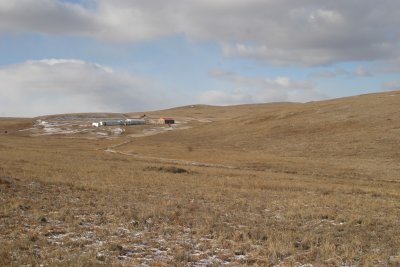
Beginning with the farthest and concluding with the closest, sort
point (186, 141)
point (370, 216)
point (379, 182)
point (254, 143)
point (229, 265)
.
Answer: point (186, 141)
point (254, 143)
point (379, 182)
point (370, 216)
point (229, 265)

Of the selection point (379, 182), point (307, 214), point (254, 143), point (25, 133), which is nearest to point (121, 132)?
point (25, 133)

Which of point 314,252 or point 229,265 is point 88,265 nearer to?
point 229,265

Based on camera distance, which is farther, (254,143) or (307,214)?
(254,143)

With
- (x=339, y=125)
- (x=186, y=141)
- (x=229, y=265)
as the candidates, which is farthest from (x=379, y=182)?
(x=186, y=141)

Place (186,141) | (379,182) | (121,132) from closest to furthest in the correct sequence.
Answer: (379,182) < (186,141) < (121,132)

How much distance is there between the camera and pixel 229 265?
10.6 metres

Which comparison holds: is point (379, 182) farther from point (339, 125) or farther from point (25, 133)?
point (25, 133)

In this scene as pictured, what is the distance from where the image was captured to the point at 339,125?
8025 centimetres

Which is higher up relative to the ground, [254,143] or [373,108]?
[373,108]

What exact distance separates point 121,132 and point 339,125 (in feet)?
198

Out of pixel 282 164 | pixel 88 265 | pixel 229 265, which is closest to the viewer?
pixel 88 265

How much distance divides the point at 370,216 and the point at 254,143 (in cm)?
5774

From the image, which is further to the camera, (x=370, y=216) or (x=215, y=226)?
(x=370, y=216)

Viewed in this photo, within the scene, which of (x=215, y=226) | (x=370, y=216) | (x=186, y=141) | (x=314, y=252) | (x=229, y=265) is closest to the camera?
(x=229, y=265)
